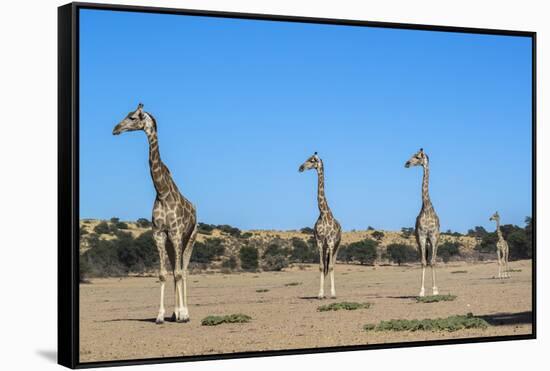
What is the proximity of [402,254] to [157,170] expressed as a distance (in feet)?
13.8

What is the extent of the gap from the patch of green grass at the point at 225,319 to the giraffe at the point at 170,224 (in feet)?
0.82

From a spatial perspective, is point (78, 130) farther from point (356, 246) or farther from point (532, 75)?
point (532, 75)

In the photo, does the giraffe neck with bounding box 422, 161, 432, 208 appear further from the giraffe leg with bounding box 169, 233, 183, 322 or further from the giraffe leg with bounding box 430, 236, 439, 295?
the giraffe leg with bounding box 169, 233, 183, 322

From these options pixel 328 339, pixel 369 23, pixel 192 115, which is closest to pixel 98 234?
pixel 192 115

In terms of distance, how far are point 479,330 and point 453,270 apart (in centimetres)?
115

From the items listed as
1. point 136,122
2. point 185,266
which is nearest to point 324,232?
point 185,266

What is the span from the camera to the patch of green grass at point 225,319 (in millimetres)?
16703

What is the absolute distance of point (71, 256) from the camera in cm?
1550

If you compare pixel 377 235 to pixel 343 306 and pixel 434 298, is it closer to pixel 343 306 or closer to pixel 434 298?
pixel 343 306

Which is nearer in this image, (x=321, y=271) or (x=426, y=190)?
(x=321, y=271)

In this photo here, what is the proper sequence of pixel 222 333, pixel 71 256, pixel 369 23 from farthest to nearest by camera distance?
pixel 369 23 < pixel 222 333 < pixel 71 256

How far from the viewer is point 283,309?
17453 mm

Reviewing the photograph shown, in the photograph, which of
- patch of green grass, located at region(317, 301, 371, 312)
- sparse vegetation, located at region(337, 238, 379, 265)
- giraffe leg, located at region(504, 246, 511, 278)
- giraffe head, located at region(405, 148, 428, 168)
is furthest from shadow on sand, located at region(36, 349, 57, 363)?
giraffe leg, located at region(504, 246, 511, 278)

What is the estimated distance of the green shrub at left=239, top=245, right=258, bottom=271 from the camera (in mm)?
17500
